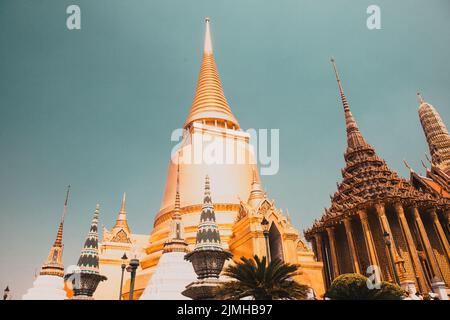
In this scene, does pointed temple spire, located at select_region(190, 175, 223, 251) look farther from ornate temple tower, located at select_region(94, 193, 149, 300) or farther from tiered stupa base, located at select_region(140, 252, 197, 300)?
ornate temple tower, located at select_region(94, 193, 149, 300)

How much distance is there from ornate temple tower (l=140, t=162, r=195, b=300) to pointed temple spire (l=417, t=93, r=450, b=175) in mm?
33599

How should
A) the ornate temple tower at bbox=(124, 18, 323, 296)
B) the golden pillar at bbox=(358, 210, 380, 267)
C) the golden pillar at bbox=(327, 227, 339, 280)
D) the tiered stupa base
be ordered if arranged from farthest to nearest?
1. the golden pillar at bbox=(327, 227, 339, 280)
2. the golden pillar at bbox=(358, 210, 380, 267)
3. the ornate temple tower at bbox=(124, 18, 323, 296)
4. the tiered stupa base

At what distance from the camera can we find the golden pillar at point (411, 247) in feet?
78.5

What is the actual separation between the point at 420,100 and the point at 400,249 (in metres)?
27.8

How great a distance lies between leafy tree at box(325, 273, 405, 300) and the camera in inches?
459

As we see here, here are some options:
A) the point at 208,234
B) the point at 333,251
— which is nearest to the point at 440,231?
the point at 333,251

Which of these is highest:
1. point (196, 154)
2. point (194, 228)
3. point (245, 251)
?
point (196, 154)

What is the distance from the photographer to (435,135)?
41.7 m

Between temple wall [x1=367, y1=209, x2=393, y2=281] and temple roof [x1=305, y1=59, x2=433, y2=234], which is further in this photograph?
temple roof [x1=305, y1=59, x2=433, y2=234]

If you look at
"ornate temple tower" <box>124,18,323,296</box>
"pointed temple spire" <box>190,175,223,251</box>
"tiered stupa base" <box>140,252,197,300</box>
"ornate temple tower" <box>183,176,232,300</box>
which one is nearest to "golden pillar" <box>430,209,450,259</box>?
"ornate temple tower" <box>124,18,323,296</box>

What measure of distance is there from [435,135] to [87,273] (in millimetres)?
44454
